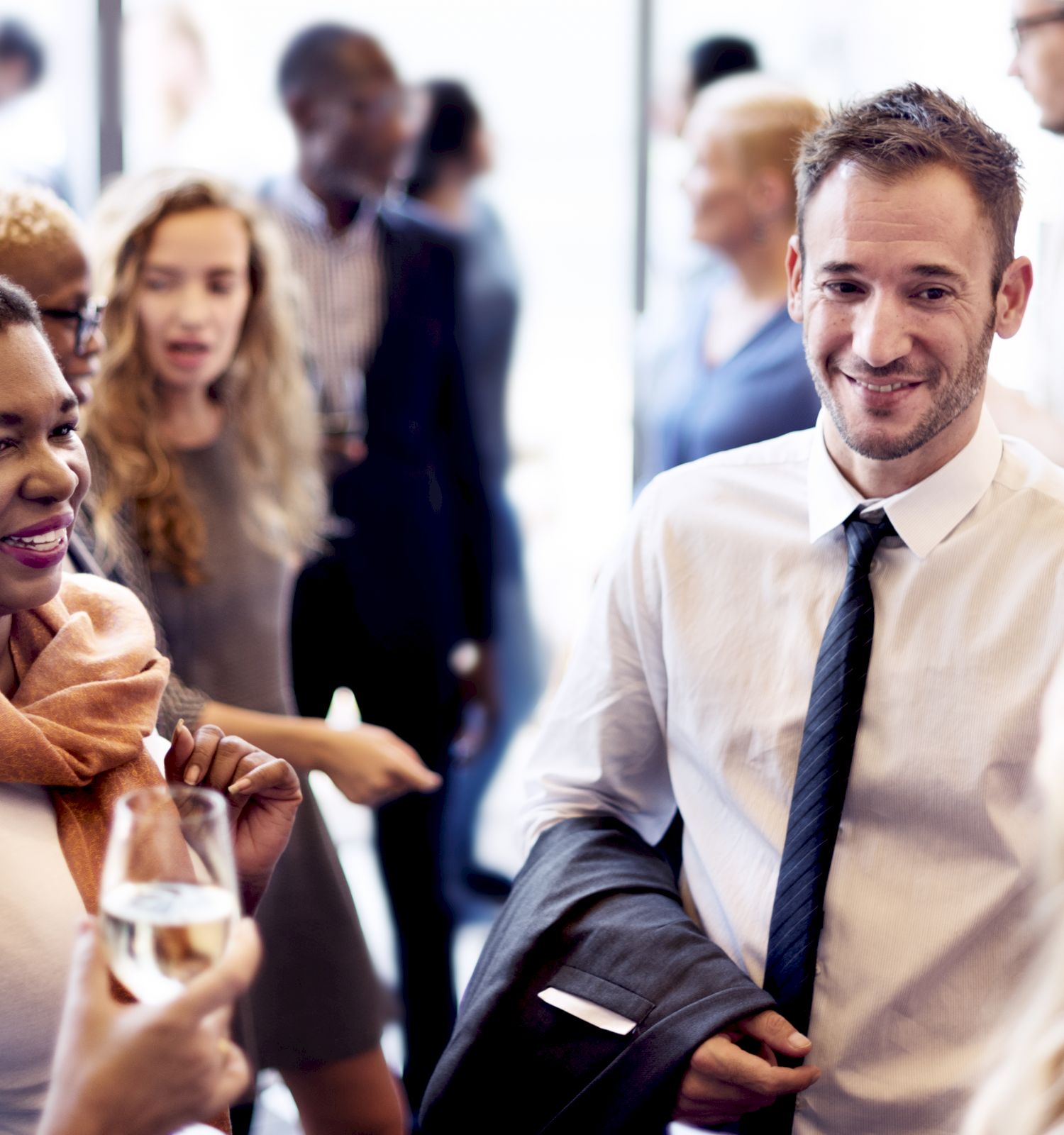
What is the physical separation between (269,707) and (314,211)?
116 centimetres

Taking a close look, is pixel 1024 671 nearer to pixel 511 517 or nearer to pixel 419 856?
pixel 419 856

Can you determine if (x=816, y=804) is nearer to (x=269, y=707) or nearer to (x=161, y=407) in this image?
(x=269, y=707)

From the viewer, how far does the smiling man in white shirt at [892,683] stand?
1.31 m

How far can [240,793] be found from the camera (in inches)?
49.9

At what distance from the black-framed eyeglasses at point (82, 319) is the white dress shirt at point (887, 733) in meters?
0.68

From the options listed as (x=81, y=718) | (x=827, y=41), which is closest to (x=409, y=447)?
(x=81, y=718)

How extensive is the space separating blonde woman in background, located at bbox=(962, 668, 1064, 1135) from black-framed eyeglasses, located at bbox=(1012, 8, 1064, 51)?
1.25 m

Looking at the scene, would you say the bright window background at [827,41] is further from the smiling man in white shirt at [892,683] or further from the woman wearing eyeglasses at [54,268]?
the woman wearing eyeglasses at [54,268]

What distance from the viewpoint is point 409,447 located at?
284 centimetres

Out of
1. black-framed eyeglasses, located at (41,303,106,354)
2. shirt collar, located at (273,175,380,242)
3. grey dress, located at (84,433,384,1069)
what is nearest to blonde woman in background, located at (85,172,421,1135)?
grey dress, located at (84,433,384,1069)

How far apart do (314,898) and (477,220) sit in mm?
2372

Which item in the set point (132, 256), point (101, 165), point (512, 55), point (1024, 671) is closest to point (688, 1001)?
point (1024, 671)

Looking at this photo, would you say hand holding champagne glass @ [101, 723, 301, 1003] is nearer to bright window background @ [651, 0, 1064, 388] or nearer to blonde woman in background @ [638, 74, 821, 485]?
blonde woman in background @ [638, 74, 821, 485]

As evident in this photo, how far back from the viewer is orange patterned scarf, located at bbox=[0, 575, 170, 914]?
1.14 m
